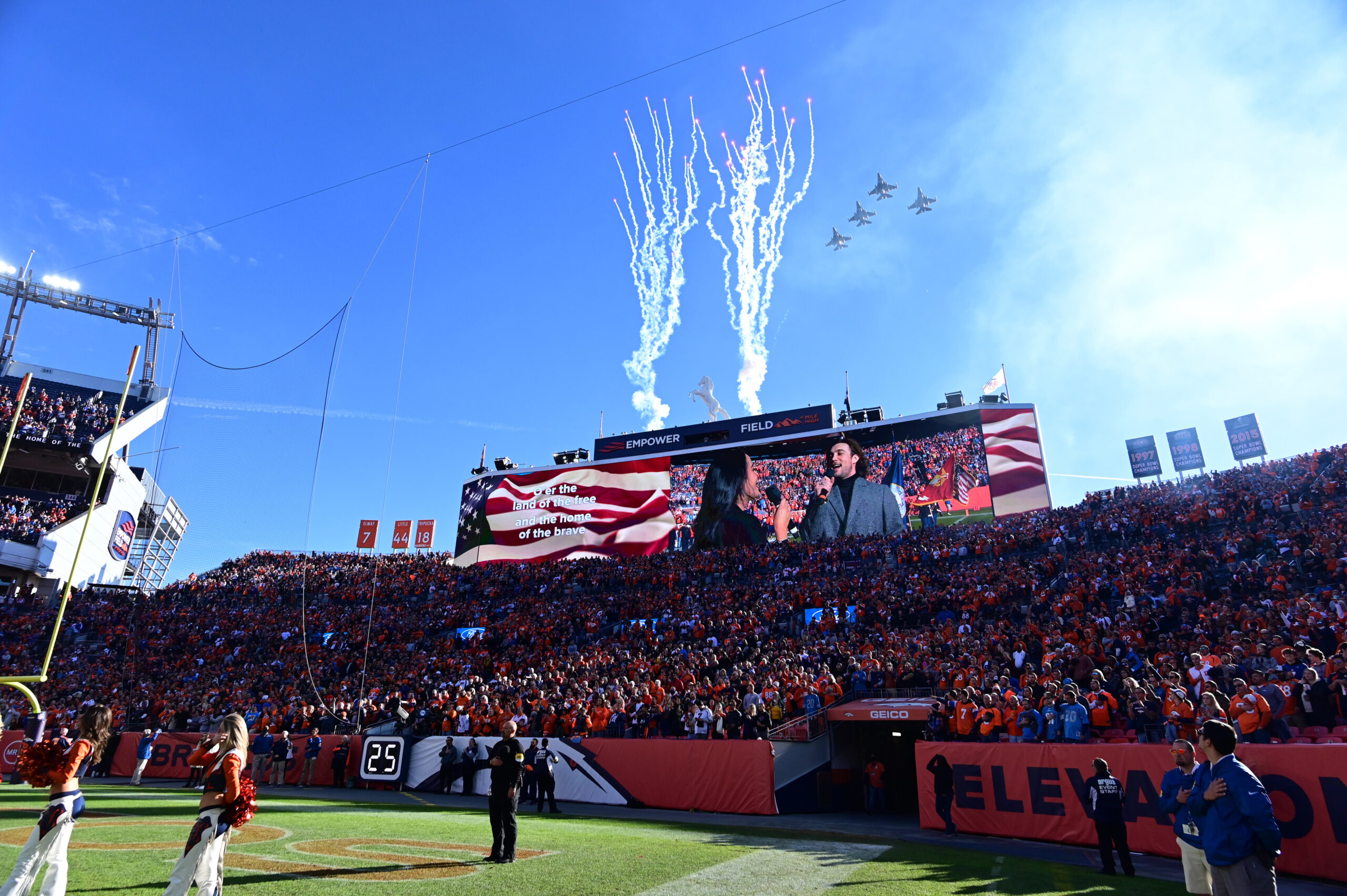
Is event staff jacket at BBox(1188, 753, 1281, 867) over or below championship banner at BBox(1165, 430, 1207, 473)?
below

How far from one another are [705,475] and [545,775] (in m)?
28.4

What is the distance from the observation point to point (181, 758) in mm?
22766

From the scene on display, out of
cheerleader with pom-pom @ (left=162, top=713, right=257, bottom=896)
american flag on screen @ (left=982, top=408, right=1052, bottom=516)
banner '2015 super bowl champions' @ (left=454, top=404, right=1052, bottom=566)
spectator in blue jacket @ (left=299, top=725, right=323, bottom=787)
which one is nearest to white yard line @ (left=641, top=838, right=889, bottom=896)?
cheerleader with pom-pom @ (left=162, top=713, right=257, bottom=896)

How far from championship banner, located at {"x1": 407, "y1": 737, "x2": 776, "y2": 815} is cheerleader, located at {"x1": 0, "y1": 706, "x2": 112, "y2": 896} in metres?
12.7

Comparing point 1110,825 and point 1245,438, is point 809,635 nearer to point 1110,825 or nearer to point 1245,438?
point 1110,825

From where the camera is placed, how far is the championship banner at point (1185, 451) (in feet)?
135

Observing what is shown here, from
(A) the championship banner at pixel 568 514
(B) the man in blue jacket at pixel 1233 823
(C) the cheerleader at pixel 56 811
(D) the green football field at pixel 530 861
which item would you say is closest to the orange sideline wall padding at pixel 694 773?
(D) the green football field at pixel 530 861

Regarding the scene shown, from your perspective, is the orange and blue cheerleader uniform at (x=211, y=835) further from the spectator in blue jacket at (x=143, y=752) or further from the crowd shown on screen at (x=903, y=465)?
the crowd shown on screen at (x=903, y=465)

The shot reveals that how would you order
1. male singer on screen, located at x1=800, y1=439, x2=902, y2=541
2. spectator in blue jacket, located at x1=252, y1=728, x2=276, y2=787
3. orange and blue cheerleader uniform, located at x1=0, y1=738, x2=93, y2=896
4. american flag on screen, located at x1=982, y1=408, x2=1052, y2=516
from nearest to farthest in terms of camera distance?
1. orange and blue cheerleader uniform, located at x1=0, y1=738, x2=93, y2=896
2. spectator in blue jacket, located at x1=252, y1=728, x2=276, y2=787
3. american flag on screen, located at x1=982, y1=408, x2=1052, y2=516
4. male singer on screen, located at x1=800, y1=439, x2=902, y2=541

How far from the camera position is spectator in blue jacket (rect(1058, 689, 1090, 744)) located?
520 inches

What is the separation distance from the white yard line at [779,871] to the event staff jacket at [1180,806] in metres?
3.53

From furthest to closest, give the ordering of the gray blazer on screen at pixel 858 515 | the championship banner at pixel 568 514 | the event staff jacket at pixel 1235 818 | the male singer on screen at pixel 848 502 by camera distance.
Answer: the championship banner at pixel 568 514 < the male singer on screen at pixel 848 502 < the gray blazer on screen at pixel 858 515 < the event staff jacket at pixel 1235 818

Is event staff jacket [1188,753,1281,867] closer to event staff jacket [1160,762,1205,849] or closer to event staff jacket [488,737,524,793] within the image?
event staff jacket [1160,762,1205,849]

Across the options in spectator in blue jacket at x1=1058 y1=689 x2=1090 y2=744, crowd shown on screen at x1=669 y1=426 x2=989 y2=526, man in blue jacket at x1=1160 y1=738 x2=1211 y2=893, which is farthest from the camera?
crowd shown on screen at x1=669 y1=426 x2=989 y2=526
